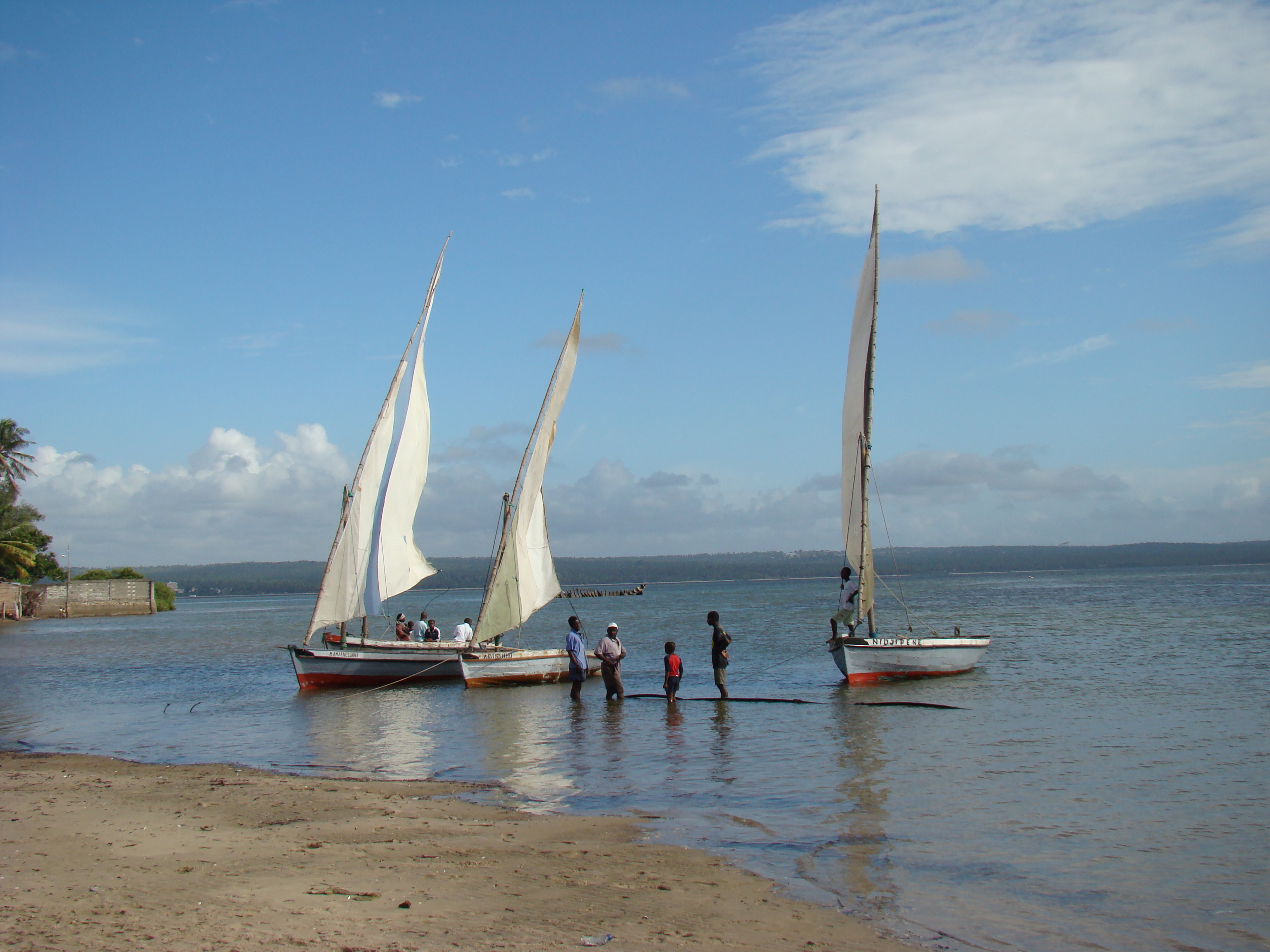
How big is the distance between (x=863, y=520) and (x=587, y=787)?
44.3 feet

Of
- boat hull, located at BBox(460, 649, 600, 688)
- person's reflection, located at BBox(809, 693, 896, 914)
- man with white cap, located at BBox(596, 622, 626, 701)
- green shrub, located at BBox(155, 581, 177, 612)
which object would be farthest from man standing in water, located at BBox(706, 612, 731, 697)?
green shrub, located at BBox(155, 581, 177, 612)

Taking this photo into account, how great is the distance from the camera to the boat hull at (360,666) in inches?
1084

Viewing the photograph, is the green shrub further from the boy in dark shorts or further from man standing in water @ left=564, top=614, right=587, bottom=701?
the boy in dark shorts

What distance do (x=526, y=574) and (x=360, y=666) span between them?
17.8 feet

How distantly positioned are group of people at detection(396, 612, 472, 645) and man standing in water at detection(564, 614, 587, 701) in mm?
6355

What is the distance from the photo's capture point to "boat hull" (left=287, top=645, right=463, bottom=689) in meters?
27.5

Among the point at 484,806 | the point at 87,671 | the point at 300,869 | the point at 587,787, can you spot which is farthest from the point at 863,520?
the point at 87,671

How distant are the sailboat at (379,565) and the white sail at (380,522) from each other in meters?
0.02

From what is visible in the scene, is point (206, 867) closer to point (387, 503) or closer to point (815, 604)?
point (387, 503)

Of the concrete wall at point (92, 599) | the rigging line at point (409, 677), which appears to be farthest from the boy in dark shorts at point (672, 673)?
the concrete wall at point (92, 599)

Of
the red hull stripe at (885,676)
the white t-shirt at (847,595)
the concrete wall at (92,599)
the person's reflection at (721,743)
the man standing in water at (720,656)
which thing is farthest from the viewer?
the concrete wall at (92,599)

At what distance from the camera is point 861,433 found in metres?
24.7

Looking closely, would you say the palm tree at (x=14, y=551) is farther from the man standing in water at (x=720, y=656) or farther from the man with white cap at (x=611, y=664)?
the man standing in water at (x=720, y=656)

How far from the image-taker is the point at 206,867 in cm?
822
